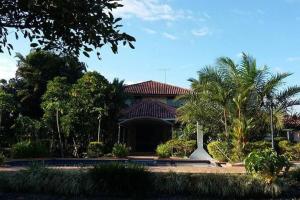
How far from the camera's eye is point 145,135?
35.5m

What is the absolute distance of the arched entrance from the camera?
34531 millimetres

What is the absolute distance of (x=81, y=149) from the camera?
2920 cm

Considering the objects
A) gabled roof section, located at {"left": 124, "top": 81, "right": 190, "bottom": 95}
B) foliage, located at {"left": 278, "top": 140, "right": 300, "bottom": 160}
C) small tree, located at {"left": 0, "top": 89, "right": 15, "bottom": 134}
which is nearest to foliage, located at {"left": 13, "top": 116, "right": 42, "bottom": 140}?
small tree, located at {"left": 0, "top": 89, "right": 15, "bottom": 134}

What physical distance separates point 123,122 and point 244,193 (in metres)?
19.7

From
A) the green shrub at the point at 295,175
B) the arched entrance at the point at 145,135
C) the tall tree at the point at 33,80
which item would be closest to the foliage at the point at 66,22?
the green shrub at the point at 295,175

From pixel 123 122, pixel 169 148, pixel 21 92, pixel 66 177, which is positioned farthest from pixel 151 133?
pixel 66 177

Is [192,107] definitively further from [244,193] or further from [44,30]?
[44,30]

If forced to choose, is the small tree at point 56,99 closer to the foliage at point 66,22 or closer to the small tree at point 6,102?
the small tree at point 6,102

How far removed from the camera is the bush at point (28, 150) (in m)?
23.4

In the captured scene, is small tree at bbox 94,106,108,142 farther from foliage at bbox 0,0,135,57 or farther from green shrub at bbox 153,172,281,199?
foliage at bbox 0,0,135,57

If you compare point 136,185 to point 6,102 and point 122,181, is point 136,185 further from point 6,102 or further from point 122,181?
point 6,102

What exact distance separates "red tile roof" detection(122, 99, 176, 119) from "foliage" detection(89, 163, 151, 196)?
65.5ft

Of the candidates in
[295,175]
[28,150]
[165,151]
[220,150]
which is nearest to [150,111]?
[165,151]

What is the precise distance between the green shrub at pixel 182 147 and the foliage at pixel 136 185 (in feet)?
50.5
